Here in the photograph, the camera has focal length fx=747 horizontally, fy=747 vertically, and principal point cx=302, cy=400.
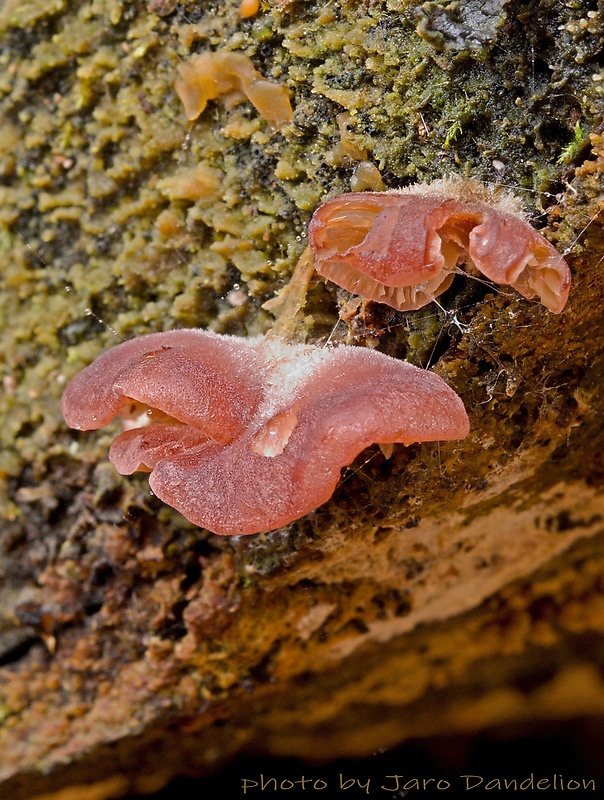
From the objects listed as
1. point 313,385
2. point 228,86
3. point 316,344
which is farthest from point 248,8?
point 313,385

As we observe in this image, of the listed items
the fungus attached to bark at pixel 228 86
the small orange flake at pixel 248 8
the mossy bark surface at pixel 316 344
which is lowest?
the mossy bark surface at pixel 316 344

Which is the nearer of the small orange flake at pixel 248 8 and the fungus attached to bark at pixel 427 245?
the fungus attached to bark at pixel 427 245

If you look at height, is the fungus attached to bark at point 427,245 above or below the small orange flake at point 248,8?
below

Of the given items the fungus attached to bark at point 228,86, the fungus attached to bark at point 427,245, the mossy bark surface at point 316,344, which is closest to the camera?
the fungus attached to bark at point 427,245

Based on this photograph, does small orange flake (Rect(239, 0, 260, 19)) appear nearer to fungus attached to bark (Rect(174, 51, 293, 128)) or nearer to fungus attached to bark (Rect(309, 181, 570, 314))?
fungus attached to bark (Rect(174, 51, 293, 128))

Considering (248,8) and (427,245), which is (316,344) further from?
(248,8)

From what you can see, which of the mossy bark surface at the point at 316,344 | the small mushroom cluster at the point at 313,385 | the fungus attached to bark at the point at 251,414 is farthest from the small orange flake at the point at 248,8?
the fungus attached to bark at the point at 251,414

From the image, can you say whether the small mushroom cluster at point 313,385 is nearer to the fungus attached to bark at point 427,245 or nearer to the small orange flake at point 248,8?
the fungus attached to bark at point 427,245
